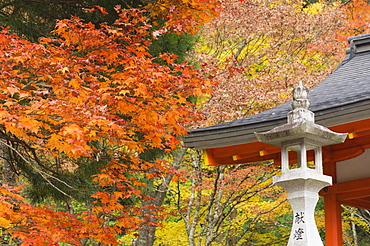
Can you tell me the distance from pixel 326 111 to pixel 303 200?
3.29 feet

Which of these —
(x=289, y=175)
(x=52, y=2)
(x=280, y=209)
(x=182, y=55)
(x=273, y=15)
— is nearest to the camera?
(x=289, y=175)

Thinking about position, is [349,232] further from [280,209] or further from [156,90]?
[156,90]

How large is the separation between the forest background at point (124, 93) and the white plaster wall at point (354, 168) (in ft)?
6.13

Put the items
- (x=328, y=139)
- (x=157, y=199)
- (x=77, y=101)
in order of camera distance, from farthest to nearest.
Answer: (x=157, y=199) < (x=77, y=101) < (x=328, y=139)

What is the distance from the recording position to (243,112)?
31.7 feet

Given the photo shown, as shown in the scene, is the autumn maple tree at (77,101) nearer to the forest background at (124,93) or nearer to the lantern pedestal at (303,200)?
the forest background at (124,93)

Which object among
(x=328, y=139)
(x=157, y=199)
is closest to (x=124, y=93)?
(x=328, y=139)

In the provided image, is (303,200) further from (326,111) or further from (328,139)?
(326,111)

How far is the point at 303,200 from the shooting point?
372 cm

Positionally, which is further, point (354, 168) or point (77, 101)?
point (354, 168)

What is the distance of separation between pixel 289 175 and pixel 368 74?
6.76 feet

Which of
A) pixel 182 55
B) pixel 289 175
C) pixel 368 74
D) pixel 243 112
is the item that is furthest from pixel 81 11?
pixel 289 175

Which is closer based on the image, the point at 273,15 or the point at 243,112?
the point at 243,112

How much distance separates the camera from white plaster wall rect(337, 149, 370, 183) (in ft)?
17.2
